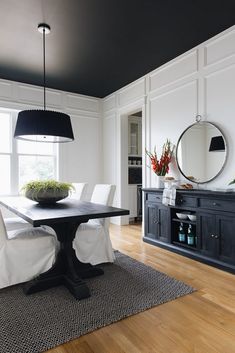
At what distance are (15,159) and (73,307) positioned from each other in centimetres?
360

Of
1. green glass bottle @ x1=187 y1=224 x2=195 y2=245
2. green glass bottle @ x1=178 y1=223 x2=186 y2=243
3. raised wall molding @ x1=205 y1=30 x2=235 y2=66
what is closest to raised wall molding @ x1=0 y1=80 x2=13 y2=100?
raised wall molding @ x1=205 y1=30 x2=235 y2=66

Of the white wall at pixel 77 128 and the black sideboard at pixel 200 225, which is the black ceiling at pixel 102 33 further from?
the black sideboard at pixel 200 225

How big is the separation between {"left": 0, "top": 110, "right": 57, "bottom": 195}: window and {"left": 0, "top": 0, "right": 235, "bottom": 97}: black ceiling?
0.96 meters

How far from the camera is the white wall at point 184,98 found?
3.07 m

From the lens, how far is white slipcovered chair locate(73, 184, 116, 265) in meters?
2.76

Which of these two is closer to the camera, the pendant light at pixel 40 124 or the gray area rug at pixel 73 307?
the gray area rug at pixel 73 307

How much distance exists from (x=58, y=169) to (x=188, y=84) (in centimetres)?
310

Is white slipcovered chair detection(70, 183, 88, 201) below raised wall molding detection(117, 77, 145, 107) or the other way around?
below

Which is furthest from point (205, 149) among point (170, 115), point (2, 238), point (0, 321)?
point (0, 321)

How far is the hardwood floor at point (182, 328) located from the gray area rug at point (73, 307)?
3.2 inches

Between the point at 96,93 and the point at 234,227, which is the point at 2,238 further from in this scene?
the point at 96,93

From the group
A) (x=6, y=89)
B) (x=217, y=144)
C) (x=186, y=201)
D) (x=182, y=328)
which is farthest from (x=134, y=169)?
(x=182, y=328)

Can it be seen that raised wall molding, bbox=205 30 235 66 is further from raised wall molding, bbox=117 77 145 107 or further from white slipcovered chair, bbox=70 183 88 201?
white slipcovered chair, bbox=70 183 88 201

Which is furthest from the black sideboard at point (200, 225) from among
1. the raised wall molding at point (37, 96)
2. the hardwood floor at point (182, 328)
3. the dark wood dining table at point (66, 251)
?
the raised wall molding at point (37, 96)
